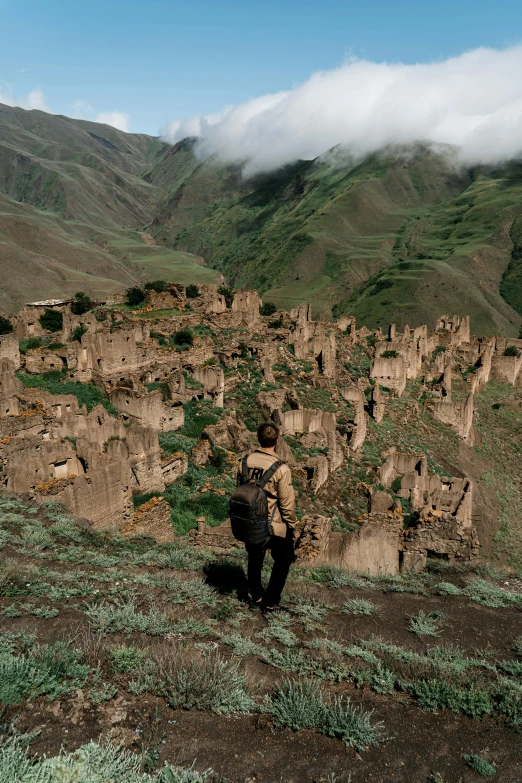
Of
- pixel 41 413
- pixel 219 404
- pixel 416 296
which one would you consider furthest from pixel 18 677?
pixel 416 296

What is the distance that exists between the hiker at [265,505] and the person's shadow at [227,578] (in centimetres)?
107

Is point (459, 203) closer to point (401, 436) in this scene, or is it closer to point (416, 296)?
point (416, 296)

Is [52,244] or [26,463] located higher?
[52,244]

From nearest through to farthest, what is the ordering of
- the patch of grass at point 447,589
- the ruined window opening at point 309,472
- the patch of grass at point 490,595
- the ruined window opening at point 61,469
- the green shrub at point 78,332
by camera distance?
1. the patch of grass at point 490,595
2. the patch of grass at point 447,589
3. the ruined window opening at point 61,469
4. the ruined window opening at point 309,472
5. the green shrub at point 78,332

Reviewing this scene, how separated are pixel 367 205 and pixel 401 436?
182 m

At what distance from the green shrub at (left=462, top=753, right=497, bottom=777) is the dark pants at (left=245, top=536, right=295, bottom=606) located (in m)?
2.53

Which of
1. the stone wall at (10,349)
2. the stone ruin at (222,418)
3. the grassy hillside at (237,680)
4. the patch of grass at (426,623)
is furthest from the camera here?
the stone wall at (10,349)

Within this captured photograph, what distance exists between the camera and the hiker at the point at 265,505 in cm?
515

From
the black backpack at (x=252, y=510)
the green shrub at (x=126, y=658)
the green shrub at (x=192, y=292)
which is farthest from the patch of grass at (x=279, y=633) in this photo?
the green shrub at (x=192, y=292)

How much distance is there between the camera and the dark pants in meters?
5.68

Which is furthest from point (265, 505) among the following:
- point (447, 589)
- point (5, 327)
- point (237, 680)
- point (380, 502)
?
point (5, 327)

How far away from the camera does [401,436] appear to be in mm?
26781

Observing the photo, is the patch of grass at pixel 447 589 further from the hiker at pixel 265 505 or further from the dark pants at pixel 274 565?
the hiker at pixel 265 505

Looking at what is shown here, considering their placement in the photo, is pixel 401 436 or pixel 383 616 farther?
pixel 401 436
